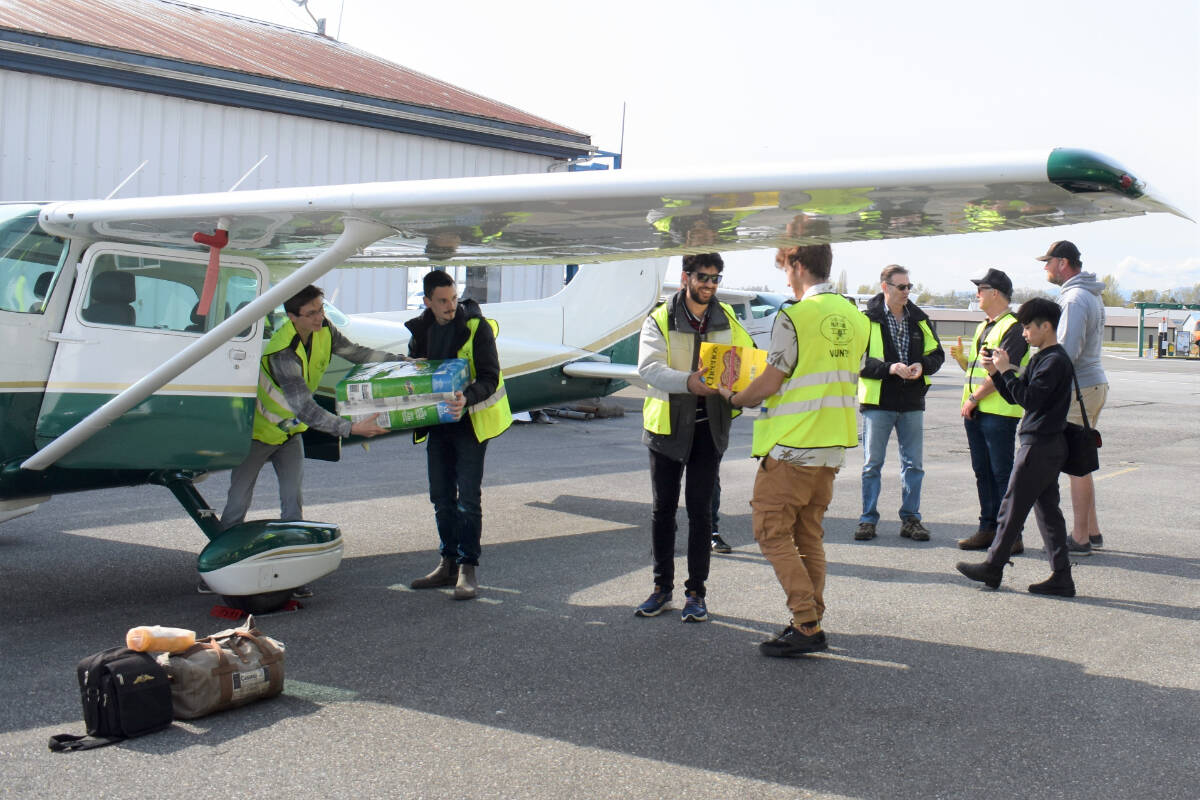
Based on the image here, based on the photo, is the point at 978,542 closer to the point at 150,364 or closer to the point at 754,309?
the point at 150,364

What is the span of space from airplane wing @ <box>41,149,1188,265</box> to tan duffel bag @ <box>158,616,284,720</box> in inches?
73.0

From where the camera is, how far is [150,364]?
5125mm

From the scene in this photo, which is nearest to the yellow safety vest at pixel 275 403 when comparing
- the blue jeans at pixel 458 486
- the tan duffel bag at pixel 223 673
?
the blue jeans at pixel 458 486

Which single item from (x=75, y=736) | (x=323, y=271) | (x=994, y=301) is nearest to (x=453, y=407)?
(x=323, y=271)

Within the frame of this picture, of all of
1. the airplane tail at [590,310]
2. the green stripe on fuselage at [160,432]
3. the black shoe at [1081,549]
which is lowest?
the black shoe at [1081,549]

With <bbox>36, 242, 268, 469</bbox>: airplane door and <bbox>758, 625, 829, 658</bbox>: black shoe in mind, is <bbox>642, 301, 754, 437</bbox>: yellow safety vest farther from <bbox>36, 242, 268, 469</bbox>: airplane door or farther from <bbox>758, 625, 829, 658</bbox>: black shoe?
<bbox>36, 242, 268, 469</bbox>: airplane door

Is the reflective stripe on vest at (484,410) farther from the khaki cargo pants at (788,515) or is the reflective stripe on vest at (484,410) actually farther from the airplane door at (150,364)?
the khaki cargo pants at (788,515)

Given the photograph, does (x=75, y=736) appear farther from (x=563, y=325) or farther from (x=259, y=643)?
(x=563, y=325)

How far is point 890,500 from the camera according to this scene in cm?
915

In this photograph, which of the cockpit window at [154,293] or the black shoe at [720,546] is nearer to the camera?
the cockpit window at [154,293]

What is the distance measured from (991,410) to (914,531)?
1.04m

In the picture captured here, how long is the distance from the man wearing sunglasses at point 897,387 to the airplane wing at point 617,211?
7.48 ft

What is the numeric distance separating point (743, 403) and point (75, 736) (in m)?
3.01

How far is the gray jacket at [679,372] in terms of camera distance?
511cm
